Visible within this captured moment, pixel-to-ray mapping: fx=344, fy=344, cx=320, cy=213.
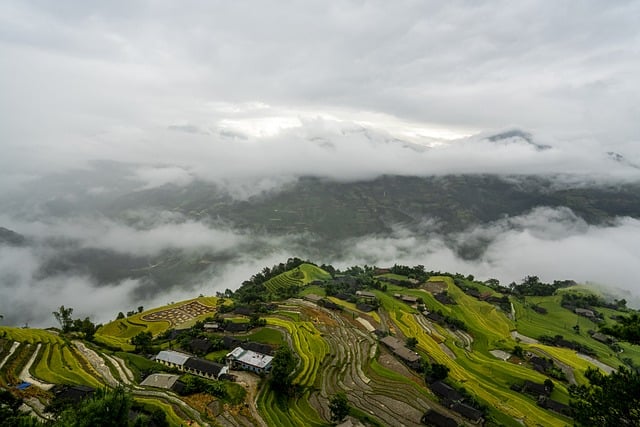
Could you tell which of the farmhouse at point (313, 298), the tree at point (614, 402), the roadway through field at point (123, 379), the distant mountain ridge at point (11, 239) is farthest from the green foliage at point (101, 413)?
the distant mountain ridge at point (11, 239)

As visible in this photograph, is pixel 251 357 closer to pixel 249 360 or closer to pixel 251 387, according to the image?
pixel 249 360

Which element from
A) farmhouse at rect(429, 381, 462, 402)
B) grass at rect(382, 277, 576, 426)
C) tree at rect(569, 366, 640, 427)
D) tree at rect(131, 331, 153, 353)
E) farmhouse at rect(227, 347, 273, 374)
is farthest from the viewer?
tree at rect(131, 331, 153, 353)

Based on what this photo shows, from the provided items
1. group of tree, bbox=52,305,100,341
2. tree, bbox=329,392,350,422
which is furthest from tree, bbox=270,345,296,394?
group of tree, bbox=52,305,100,341

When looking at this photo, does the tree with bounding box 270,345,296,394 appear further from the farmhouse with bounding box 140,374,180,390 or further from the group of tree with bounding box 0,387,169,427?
the group of tree with bounding box 0,387,169,427

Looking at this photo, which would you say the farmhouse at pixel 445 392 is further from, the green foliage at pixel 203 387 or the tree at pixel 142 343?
the tree at pixel 142 343

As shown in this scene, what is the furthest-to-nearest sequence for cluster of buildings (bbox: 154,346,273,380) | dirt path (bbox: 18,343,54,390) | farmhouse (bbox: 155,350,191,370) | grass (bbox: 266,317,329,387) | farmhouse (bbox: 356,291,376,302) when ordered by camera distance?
farmhouse (bbox: 356,291,376,302)
farmhouse (bbox: 155,350,191,370)
grass (bbox: 266,317,329,387)
cluster of buildings (bbox: 154,346,273,380)
dirt path (bbox: 18,343,54,390)

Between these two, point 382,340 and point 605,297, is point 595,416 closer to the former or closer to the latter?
point 382,340

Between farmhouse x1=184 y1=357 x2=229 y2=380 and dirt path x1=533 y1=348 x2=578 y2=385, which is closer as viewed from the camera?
farmhouse x1=184 y1=357 x2=229 y2=380

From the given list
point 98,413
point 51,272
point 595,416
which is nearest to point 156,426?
point 98,413
